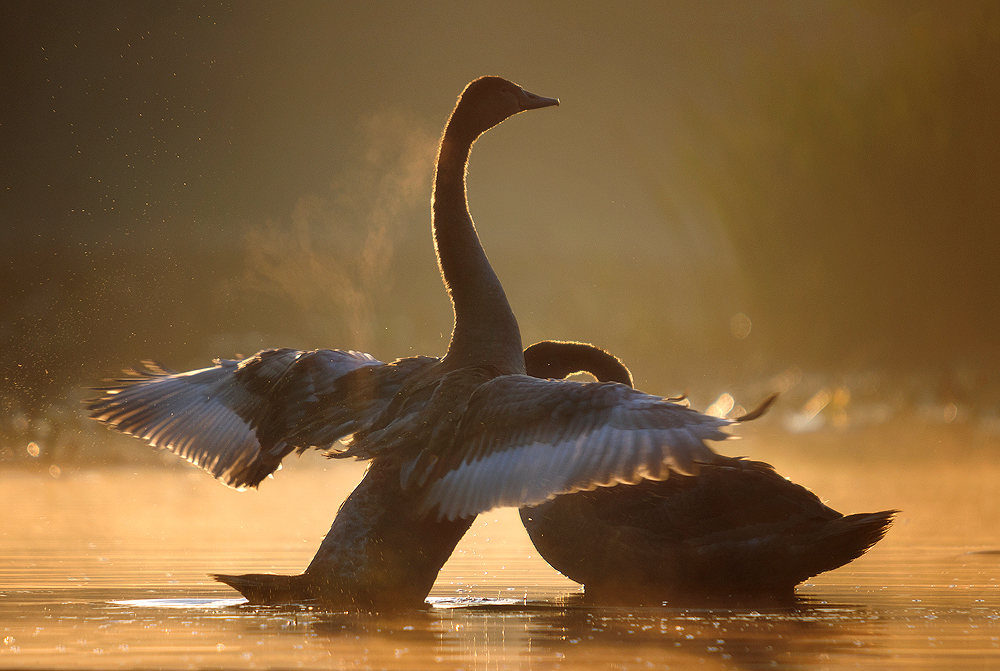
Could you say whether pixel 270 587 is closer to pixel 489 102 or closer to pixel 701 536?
pixel 701 536

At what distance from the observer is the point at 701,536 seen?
612 cm

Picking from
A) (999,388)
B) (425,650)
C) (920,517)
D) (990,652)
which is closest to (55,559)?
(425,650)

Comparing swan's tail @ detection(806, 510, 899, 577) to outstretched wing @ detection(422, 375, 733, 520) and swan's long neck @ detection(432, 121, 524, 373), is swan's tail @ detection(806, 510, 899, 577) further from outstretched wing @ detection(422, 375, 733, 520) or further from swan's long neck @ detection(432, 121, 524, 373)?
swan's long neck @ detection(432, 121, 524, 373)

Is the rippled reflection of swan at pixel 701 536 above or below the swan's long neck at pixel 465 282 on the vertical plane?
below

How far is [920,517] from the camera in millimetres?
9703

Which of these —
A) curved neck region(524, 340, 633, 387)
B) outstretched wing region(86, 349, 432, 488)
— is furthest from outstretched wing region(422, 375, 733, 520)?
curved neck region(524, 340, 633, 387)

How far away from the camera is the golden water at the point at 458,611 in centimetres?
399

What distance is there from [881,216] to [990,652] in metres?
15.6

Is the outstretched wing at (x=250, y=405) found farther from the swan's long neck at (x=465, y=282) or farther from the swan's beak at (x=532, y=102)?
the swan's beak at (x=532, y=102)

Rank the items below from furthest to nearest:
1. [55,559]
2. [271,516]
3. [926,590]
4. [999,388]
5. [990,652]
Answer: [999,388] < [271,516] < [55,559] < [926,590] < [990,652]

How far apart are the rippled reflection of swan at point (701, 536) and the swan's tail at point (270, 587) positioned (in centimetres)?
151

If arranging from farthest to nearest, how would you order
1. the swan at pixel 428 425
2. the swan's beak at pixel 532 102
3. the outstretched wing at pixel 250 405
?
the swan's beak at pixel 532 102
the outstretched wing at pixel 250 405
the swan at pixel 428 425

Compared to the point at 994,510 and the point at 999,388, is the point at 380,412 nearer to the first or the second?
the point at 994,510

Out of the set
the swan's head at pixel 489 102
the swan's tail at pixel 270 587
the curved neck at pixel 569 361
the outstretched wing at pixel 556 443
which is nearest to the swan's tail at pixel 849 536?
the outstretched wing at pixel 556 443
